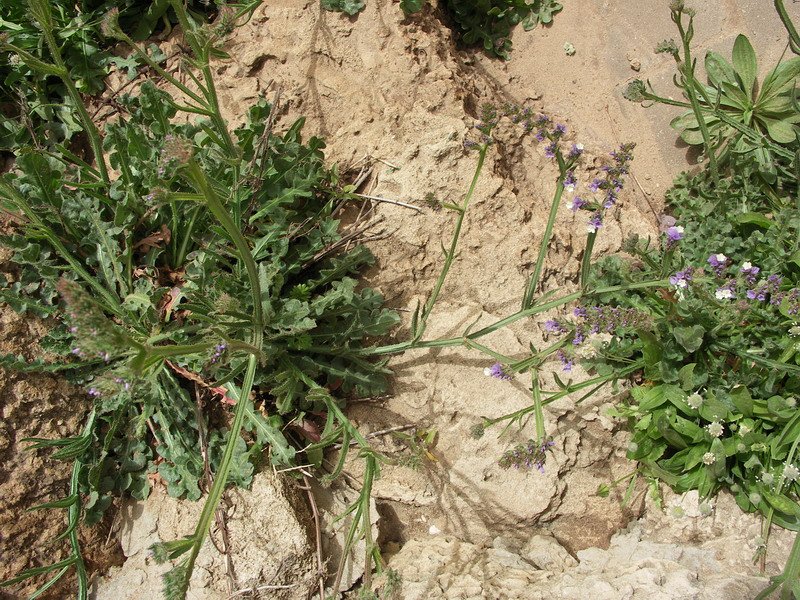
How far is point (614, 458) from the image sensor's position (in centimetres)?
321

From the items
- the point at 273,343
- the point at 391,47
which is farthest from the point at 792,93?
the point at 273,343

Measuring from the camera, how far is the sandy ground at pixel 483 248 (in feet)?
9.55

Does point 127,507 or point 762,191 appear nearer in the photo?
point 127,507

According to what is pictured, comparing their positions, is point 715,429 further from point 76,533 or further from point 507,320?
point 76,533

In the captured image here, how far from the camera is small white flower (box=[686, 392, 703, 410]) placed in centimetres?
299

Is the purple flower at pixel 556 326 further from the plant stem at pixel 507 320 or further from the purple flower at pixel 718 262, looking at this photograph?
the purple flower at pixel 718 262

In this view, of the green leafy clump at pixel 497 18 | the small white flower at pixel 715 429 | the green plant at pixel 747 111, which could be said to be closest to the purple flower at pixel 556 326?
the small white flower at pixel 715 429

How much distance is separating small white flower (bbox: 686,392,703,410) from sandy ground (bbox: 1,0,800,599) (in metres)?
0.38

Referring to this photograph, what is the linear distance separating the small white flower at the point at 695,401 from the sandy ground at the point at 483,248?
375 millimetres

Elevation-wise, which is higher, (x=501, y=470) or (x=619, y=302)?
(x=619, y=302)

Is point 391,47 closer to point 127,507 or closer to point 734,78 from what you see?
point 734,78

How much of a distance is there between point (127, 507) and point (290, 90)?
2.29m

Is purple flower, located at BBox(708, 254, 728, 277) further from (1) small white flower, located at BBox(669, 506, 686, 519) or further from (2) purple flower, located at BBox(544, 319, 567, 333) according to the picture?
(1) small white flower, located at BBox(669, 506, 686, 519)

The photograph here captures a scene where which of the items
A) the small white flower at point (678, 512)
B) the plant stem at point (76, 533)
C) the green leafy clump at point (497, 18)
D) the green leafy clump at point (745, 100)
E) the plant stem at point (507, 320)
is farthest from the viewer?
the green leafy clump at point (497, 18)
